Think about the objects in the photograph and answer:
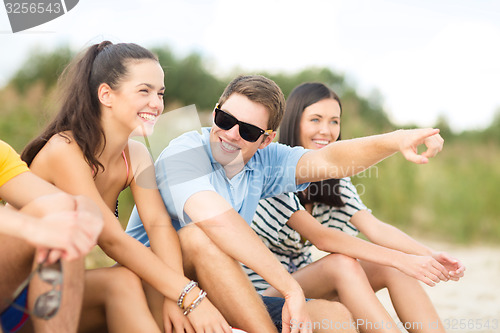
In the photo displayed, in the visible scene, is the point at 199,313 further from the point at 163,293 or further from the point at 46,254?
the point at 46,254

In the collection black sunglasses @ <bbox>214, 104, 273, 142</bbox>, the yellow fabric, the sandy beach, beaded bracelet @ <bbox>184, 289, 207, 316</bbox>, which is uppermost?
the yellow fabric

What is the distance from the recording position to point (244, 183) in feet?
9.32

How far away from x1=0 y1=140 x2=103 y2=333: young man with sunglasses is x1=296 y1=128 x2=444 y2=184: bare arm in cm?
137

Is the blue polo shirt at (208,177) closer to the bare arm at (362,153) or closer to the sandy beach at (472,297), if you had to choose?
the bare arm at (362,153)

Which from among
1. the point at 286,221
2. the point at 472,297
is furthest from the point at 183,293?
the point at 472,297

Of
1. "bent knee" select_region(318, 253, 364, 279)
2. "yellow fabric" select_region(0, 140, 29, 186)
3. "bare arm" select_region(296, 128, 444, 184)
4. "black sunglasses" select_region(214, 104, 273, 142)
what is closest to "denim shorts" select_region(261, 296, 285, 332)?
"bent knee" select_region(318, 253, 364, 279)

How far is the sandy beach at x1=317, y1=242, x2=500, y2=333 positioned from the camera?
470cm

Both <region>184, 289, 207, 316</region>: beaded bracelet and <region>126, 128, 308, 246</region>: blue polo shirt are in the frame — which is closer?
<region>184, 289, 207, 316</region>: beaded bracelet

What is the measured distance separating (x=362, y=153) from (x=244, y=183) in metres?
0.65

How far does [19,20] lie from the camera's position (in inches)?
159

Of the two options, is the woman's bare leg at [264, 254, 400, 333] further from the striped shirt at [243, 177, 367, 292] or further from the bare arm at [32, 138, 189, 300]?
the bare arm at [32, 138, 189, 300]

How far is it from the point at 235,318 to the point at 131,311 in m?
0.47

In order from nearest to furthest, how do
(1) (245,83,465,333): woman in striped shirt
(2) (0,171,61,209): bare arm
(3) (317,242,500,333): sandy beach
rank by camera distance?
1. (2) (0,171,61,209): bare arm
2. (1) (245,83,465,333): woman in striped shirt
3. (3) (317,242,500,333): sandy beach

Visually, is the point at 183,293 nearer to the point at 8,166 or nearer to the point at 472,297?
the point at 8,166
